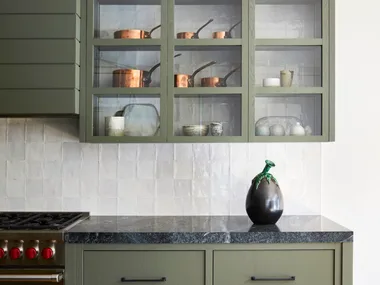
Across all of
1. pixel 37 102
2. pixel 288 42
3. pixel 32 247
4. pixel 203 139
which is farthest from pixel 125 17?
pixel 32 247

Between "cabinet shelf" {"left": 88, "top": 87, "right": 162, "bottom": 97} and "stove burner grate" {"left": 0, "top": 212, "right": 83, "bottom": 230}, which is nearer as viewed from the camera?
"stove burner grate" {"left": 0, "top": 212, "right": 83, "bottom": 230}

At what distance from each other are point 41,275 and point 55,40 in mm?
1198

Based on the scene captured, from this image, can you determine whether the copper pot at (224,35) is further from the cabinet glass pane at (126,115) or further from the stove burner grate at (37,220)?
the stove burner grate at (37,220)

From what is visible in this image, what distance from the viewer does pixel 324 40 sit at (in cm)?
256

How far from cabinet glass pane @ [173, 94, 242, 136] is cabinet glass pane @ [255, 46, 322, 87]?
202 mm

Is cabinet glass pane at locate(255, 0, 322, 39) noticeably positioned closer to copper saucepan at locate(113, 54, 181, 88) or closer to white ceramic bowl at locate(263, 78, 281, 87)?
white ceramic bowl at locate(263, 78, 281, 87)

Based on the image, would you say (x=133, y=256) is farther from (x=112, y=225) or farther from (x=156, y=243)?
(x=112, y=225)

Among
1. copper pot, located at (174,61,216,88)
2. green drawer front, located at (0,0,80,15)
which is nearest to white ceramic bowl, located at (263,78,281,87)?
copper pot, located at (174,61,216,88)

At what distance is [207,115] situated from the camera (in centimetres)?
262

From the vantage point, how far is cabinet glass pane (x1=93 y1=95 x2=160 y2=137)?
258 centimetres

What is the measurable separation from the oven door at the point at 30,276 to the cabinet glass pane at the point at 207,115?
0.95 meters

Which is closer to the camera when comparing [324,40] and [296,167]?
[324,40]

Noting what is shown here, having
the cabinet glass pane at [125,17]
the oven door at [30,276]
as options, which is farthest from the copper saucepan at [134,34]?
the oven door at [30,276]

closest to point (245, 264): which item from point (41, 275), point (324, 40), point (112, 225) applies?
point (112, 225)
